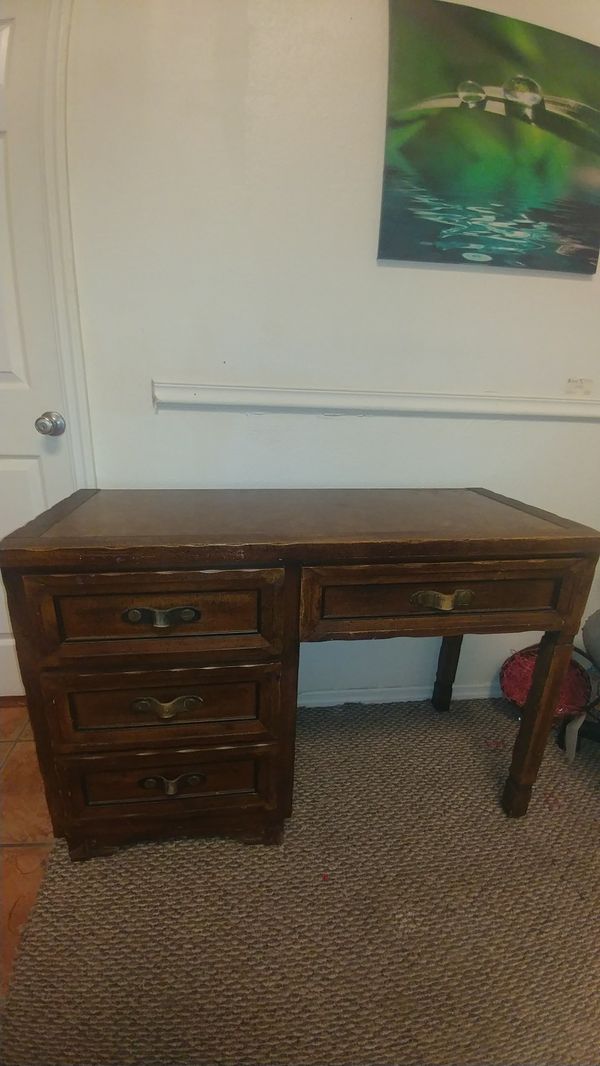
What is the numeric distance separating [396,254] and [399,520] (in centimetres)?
77

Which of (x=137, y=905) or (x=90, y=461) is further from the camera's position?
(x=90, y=461)

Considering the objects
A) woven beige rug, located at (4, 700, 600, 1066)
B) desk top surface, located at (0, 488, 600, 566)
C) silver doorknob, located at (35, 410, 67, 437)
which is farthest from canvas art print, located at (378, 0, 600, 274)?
woven beige rug, located at (4, 700, 600, 1066)

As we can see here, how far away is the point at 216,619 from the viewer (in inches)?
38.2

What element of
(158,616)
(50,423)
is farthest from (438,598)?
(50,423)

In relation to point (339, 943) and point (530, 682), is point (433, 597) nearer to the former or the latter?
point (339, 943)

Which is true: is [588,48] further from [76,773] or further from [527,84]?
[76,773]

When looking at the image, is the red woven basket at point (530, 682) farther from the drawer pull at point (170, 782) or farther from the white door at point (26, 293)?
the white door at point (26, 293)

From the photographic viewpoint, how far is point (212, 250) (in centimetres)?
126

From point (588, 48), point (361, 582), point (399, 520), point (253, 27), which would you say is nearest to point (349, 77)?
point (253, 27)

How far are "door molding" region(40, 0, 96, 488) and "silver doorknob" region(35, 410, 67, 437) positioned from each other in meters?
0.02

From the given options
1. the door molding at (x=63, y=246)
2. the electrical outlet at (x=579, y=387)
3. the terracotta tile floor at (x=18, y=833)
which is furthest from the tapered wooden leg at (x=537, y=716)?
the door molding at (x=63, y=246)

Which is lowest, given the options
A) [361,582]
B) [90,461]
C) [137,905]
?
[137,905]

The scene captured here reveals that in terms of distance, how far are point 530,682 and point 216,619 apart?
122 cm

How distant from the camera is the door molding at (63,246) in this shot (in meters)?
1.13
